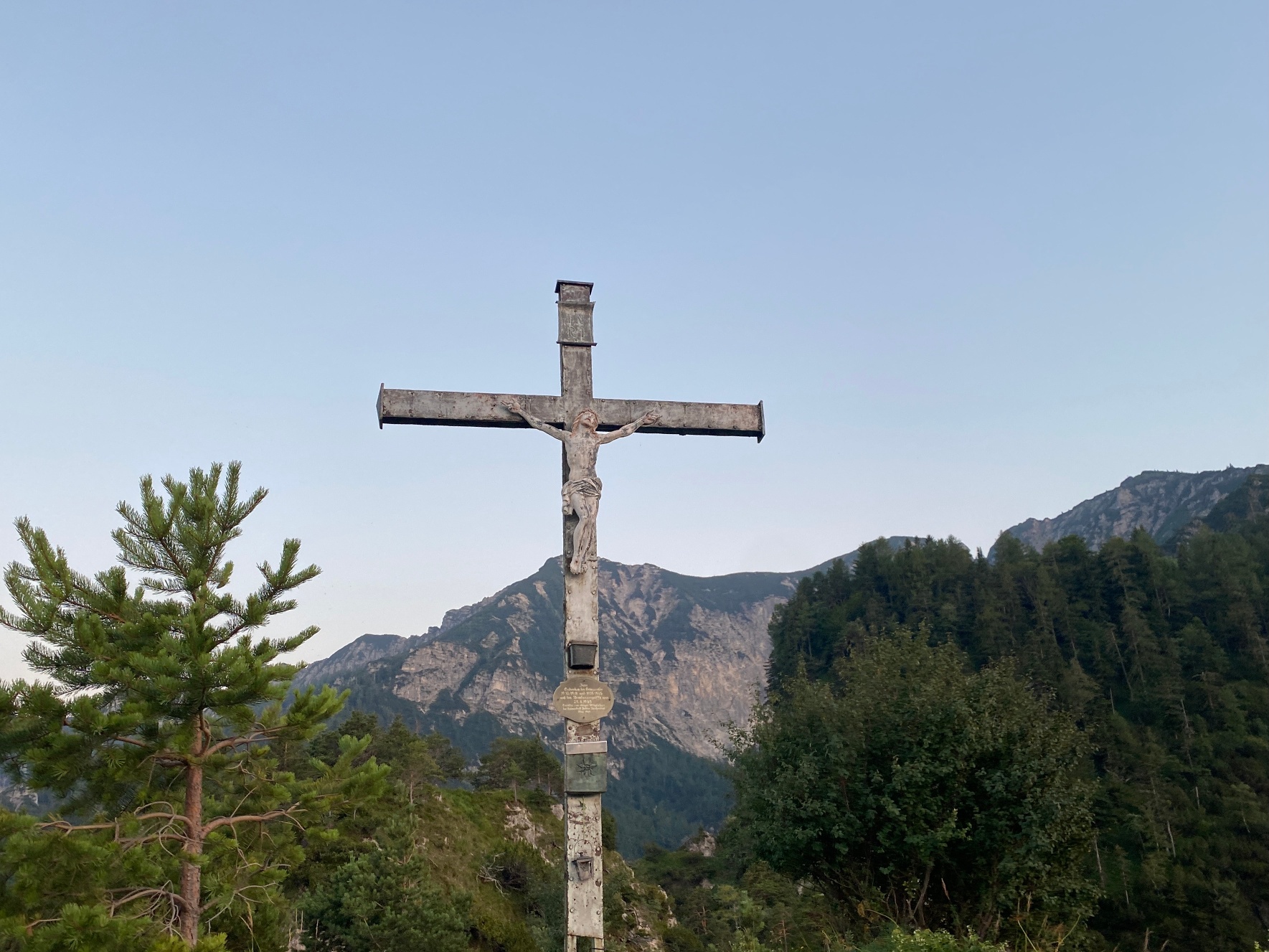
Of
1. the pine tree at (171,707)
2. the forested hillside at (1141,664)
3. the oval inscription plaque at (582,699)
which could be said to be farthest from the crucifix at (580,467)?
the forested hillside at (1141,664)

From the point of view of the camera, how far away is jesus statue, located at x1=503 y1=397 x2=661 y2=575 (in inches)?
320

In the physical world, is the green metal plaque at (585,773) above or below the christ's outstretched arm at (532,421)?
below

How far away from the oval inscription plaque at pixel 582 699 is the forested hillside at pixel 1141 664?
109 ft

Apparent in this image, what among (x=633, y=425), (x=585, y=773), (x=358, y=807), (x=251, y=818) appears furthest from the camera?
(x=358, y=807)

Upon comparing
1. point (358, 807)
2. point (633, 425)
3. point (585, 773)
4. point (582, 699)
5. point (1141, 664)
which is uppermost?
point (633, 425)

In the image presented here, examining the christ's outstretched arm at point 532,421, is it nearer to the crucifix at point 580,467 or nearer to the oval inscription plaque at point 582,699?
the crucifix at point 580,467

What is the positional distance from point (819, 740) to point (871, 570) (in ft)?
329

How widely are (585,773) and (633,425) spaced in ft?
11.6

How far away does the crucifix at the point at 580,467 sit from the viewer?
7215mm

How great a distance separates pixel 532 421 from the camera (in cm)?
856

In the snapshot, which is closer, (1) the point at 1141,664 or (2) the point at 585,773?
(2) the point at 585,773

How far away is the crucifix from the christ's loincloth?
0.01 meters

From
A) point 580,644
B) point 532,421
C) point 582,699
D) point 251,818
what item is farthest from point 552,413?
point 251,818

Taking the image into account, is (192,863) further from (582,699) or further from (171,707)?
(582,699)
